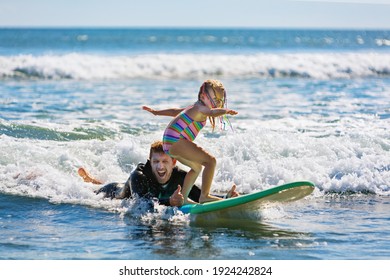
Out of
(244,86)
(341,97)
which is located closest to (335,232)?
(341,97)

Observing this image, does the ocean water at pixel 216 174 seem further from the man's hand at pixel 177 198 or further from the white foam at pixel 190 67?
the white foam at pixel 190 67

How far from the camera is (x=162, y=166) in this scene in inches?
286

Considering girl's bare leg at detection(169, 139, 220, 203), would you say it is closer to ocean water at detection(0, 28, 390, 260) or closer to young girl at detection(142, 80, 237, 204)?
young girl at detection(142, 80, 237, 204)

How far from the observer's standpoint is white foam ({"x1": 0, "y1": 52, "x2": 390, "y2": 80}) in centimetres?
2311

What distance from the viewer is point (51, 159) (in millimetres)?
9359

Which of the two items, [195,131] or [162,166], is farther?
[162,166]

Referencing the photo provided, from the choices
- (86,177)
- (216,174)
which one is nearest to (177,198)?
(86,177)

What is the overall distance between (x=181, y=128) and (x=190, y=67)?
19652mm

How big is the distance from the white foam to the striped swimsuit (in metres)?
16.1

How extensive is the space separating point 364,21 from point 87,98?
8.07m

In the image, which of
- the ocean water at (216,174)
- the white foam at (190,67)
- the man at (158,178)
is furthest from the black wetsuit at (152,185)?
the white foam at (190,67)

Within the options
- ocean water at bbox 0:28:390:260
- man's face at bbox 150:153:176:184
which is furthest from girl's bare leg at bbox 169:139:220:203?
ocean water at bbox 0:28:390:260

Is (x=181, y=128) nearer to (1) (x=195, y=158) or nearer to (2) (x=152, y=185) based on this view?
(1) (x=195, y=158)

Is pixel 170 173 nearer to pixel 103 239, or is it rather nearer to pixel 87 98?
pixel 103 239
